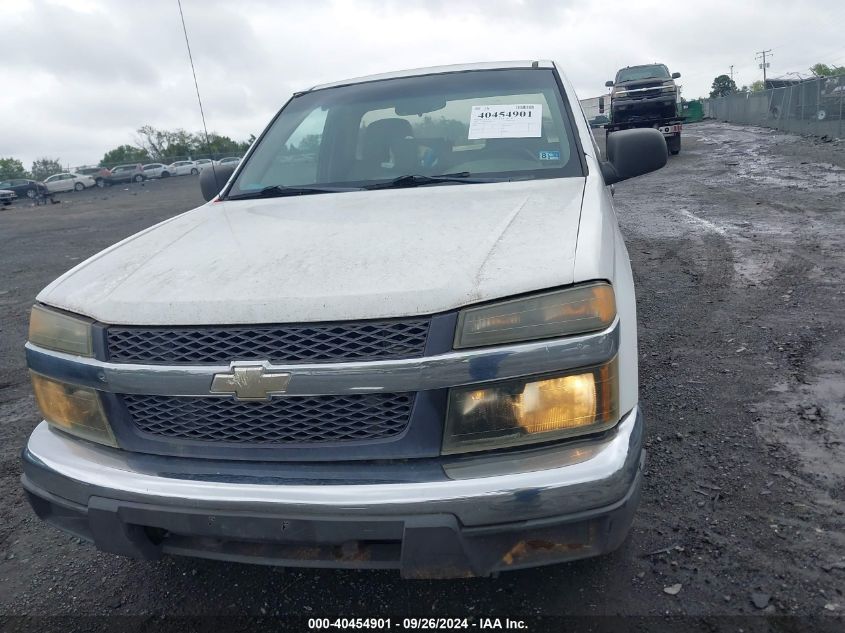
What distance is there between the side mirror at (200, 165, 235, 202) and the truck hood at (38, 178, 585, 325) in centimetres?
100

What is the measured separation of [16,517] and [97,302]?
1.58 m

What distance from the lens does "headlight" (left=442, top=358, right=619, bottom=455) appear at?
67.3 inches

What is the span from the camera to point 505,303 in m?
1.70

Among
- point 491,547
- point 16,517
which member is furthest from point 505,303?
point 16,517

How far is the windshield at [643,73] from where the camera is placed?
19856mm

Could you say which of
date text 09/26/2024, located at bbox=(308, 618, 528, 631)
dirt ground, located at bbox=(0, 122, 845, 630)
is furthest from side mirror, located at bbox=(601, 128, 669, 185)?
date text 09/26/2024, located at bbox=(308, 618, 528, 631)

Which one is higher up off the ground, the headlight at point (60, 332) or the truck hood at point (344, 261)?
the truck hood at point (344, 261)

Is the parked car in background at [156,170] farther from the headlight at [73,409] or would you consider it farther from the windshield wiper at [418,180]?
the headlight at [73,409]

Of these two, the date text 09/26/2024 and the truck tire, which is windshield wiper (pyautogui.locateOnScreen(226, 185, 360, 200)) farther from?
the truck tire

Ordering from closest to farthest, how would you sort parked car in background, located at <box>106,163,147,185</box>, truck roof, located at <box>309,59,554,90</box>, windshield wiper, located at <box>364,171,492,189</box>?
windshield wiper, located at <box>364,171,492,189</box>, truck roof, located at <box>309,59,554,90</box>, parked car in background, located at <box>106,163,147,185</box>

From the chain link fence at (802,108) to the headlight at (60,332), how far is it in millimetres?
21267

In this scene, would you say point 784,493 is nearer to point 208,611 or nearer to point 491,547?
point 491,547

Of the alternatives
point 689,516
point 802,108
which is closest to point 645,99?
point 802,108

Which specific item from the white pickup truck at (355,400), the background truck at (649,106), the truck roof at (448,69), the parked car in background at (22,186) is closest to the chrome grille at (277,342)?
the white pickup truck at (355,400)
